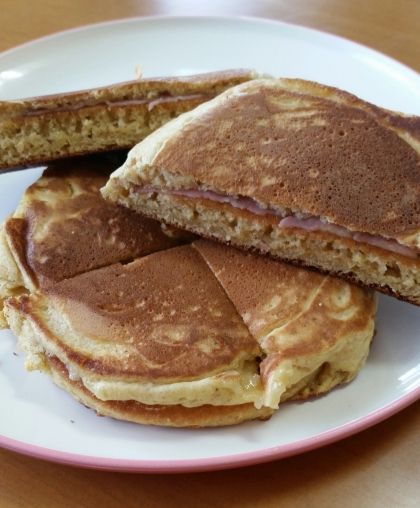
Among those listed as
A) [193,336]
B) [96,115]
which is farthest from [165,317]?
[96,115]

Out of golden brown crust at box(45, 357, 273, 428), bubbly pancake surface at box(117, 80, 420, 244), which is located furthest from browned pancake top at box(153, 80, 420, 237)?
golden brown crust at box(45, 357, 273, 428)

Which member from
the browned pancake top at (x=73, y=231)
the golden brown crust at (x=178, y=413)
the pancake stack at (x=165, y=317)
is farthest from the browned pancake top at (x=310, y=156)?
the golden brown crust at (x=178, y=413)

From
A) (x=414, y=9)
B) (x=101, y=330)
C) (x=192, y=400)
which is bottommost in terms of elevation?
(x=192, y=400)

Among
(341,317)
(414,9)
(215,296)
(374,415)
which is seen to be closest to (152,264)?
(215,296)

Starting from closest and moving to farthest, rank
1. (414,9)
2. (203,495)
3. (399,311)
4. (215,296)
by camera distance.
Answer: (203,495), (215,296), (399,311), (414,9)

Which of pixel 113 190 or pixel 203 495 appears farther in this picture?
pixel 113 190

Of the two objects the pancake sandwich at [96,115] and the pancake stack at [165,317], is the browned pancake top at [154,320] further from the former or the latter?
the pancake sandwich at [96,115]

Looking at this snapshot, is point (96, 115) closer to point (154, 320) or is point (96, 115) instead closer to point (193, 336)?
point (154, 320)

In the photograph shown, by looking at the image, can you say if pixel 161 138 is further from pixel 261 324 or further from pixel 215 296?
pixel 261 324
